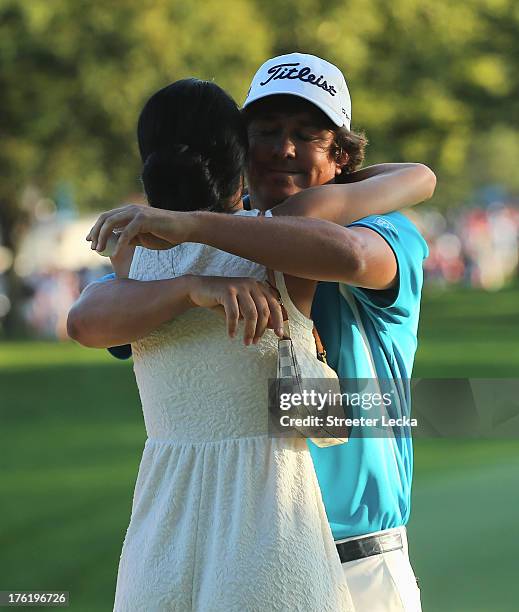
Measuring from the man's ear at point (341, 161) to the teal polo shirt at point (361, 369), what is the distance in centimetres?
29

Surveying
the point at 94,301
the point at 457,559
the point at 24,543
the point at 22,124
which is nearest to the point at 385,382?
the point at 94,301

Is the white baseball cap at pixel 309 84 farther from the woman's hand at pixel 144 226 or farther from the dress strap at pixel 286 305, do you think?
the woman's hand at pixel 144 226

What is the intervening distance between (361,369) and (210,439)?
1.46ft

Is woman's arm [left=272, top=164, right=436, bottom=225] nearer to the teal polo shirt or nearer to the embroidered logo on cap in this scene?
the teal polo shirt

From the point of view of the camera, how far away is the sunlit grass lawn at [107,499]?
6535mm

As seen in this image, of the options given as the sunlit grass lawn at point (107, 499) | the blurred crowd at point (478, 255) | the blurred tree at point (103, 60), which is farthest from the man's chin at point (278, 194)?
the blurred crowd at point (478, 255)

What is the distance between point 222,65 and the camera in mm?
20891

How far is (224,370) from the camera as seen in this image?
2451mm

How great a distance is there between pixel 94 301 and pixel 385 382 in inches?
26.2

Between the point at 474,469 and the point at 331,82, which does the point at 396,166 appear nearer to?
the point at 331,82

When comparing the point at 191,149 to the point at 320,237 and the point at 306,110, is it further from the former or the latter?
the point at 306,110

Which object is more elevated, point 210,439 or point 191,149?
point 191,149

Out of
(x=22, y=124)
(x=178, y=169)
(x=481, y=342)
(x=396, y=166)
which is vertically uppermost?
(x=22, y=124)

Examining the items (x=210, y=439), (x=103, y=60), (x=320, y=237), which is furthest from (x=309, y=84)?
(x=103, y=60)
